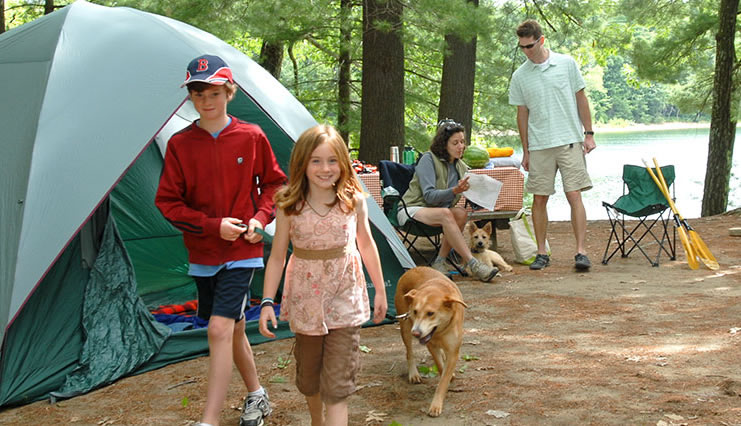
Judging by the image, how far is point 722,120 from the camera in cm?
1030

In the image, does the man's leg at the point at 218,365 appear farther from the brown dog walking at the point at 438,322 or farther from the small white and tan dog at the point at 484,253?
the small white and tan dog at the point at 484,253

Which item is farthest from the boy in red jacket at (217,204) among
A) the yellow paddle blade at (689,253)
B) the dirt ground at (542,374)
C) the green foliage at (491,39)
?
the green foliage at (491,39)

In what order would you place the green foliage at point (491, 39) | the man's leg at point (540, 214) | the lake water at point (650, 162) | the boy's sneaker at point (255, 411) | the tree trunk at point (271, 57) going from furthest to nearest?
the lake water at point (650, 162) < the tree trunk at point (271, 57) < the green foliage at point (491, 39) < the man's leg at point (540, 214) < the boy's sneaker at point (255, 411)

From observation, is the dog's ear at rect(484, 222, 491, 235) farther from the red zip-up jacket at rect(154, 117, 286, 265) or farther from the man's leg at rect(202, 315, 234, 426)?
the man's leg at rect(202, 315, 234, 426)

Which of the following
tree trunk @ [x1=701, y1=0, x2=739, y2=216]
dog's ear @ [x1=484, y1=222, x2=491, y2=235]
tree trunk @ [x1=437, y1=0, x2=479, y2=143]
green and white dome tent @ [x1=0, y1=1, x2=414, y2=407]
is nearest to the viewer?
green and white dome tent @ [x1=0, y1=1, x2=414, y2=407]

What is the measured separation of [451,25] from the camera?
23.4ft

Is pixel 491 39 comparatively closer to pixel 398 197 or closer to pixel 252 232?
pixel 398 197

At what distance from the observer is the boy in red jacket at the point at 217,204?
2758 mm

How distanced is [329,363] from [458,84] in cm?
729

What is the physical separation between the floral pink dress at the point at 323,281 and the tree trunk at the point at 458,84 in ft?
22.8

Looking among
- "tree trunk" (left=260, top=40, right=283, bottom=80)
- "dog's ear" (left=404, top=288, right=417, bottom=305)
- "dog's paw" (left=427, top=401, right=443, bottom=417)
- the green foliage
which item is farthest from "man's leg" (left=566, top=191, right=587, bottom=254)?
"tree trunk" (left=260, top=40, right=283, bottom=80)

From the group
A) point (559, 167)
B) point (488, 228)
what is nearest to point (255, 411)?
point (559, 167)

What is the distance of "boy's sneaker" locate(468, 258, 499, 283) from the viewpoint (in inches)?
226

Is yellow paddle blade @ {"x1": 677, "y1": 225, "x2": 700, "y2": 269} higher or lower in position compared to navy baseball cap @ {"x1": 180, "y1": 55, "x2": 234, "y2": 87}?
lower
